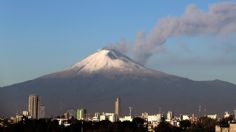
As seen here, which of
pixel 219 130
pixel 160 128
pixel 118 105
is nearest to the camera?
pixel 219 130

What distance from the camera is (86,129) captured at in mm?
72875

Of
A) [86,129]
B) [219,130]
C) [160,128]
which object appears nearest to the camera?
[219,130]

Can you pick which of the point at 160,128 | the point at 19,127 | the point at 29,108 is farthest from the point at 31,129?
the point at 29,108

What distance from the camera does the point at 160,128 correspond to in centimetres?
8294

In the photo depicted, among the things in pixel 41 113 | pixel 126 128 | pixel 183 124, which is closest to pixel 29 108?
pixel 41 113

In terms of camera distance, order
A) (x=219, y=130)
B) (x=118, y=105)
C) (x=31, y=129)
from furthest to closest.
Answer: (x=118, y=105)
(x=31, y=129)
(x=219, y=130)

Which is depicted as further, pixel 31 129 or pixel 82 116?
pixel 82 116

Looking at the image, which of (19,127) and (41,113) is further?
(41,113)

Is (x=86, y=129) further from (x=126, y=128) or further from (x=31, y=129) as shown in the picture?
(x=31, y=129)

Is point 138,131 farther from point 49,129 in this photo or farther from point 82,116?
point 82,116

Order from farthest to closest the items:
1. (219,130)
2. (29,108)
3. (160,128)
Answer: (29,108) → (160,128) → (219,130)

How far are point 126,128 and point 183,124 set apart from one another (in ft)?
88.5

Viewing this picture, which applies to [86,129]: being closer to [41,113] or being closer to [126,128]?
[126,128]

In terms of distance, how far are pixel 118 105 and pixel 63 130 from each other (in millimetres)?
109896
